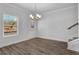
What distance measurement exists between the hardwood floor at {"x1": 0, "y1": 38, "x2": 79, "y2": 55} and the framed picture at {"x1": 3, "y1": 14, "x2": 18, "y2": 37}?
0.80ft

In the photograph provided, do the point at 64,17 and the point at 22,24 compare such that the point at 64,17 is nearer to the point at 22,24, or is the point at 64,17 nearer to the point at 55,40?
the point at 55,40

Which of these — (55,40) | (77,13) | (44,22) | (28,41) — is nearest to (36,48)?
(28,41)

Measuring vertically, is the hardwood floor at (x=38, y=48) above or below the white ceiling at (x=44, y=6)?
below

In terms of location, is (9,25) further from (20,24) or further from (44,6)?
(44,6)

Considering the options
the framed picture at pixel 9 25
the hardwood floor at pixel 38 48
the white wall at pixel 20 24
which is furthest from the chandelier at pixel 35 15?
the hardwood floor at pixel 38 48

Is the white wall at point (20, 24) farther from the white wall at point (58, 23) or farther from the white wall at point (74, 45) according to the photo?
the white wall at point (74, 45)

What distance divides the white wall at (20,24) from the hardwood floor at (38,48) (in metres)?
0.09

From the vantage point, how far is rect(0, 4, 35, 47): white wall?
4.63ft

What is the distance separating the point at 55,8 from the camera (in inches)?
57.3

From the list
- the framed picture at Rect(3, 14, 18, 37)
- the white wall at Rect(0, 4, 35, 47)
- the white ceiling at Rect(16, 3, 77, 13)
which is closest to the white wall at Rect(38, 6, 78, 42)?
the white ceiling at Rect(16, 3, 77, 13)

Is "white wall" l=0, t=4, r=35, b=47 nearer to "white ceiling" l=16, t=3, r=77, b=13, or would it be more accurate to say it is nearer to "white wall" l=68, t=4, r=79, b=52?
"white ceiling" l=16, t=3, r=77, b=13

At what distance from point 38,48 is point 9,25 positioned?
2.21 feet

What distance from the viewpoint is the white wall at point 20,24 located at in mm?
1410

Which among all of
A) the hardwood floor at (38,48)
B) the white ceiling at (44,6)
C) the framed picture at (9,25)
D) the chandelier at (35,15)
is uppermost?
the white ceiling at (44,6)
